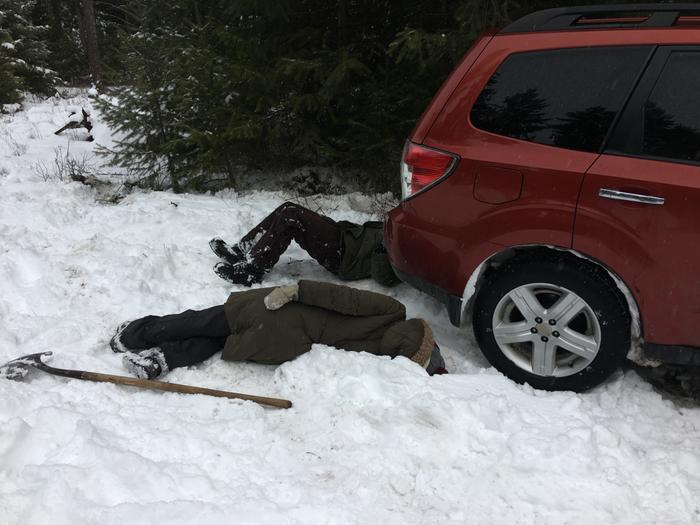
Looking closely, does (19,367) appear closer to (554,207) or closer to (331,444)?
(331,444)

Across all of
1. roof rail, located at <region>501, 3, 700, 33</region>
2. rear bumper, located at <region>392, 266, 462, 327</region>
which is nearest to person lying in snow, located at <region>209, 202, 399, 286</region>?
rear bumper, located at <region>392, 266, 462, 327</region>

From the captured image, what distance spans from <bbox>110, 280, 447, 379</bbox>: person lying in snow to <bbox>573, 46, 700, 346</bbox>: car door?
120 cm

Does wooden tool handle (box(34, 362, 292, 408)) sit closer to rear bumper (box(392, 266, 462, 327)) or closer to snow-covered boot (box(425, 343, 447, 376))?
snow-covered boot (box(425, 343, 447, 376))

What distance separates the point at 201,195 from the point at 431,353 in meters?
4.75

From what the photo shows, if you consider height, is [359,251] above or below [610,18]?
below

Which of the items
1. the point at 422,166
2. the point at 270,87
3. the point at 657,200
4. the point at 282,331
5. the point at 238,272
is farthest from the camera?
the point at 270,87

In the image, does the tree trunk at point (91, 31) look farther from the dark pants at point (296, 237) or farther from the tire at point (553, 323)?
the tire at point (553, 323)

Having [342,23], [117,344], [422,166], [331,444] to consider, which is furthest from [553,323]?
[342,23]

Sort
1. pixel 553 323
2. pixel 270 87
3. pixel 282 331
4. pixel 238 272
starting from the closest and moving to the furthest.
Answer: pixel 553 323
pixel 282 331
pixel 238 272
pixel 270 87

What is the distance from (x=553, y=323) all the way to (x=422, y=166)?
122 centimetres

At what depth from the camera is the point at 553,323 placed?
9.19 ft

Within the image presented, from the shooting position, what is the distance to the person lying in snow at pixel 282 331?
3133mm

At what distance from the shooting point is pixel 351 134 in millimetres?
6598

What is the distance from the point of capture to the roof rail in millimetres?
2602
